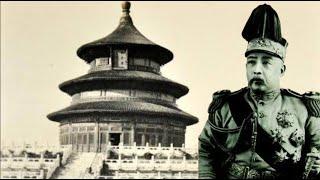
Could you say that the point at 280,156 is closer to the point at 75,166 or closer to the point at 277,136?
the point at 277,136

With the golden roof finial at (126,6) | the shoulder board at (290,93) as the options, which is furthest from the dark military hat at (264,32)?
the golden roof finial at (126,6)

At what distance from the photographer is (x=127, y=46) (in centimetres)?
4250

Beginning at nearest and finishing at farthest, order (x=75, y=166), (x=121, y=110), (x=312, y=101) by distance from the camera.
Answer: (x=312, y=101)
(x=75, y=166)
(x=121, y=110)

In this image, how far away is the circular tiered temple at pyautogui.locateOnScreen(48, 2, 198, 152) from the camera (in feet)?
129

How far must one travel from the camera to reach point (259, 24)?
9.92ft

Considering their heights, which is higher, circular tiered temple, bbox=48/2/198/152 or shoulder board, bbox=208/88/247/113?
circular tiered temple, bbox=48/2/198/152

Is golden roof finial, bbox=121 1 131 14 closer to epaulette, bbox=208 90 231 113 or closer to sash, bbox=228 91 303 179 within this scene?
epaulette, bbox=208 90 231 113

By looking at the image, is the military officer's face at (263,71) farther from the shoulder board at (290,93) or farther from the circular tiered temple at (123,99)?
the circular tiered temple at (123,99)

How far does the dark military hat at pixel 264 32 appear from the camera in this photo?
9.81ft

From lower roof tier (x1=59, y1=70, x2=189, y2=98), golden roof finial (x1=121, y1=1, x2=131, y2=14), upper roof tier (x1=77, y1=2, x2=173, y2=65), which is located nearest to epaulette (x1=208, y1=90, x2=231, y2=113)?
lower roof tier (x1=59, y1=70, x2=189, y2=98)

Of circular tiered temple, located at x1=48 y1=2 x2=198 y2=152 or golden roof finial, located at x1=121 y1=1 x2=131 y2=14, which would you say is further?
golden roof finial, located at x1=121 y1=1 x2=131 y2=14

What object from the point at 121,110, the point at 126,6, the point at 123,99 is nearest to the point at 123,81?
the point at 123,99

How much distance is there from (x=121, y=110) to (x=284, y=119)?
36.0 metres

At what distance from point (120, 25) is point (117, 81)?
252 inches
